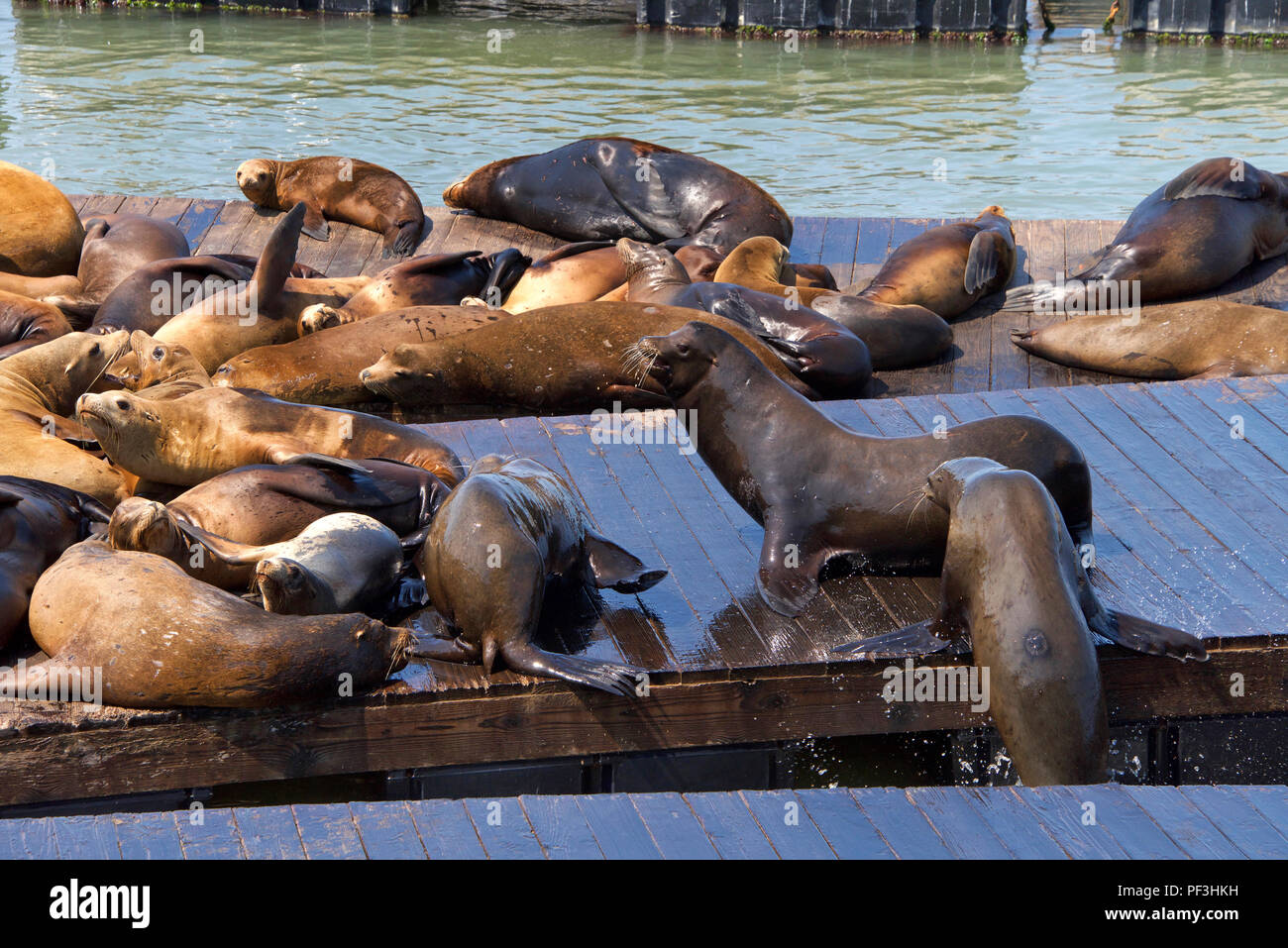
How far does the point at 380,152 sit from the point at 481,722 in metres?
12.8

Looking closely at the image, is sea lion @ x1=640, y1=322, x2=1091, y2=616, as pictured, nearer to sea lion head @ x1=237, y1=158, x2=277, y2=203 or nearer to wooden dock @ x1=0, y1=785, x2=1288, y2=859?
wooden dock @ x1=0, y1=785, x2=1288, y2=859

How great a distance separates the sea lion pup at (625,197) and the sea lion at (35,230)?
93.7 inches

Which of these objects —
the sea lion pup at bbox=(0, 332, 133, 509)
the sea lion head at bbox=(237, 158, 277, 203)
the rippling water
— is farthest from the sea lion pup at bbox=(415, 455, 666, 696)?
the rippling water

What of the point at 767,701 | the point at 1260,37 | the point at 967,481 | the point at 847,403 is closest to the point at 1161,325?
the point at 847,403

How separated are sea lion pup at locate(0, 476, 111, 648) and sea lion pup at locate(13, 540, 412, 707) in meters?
0.19

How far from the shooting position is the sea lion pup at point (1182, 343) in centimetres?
634

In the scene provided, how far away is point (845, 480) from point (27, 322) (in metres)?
4.48

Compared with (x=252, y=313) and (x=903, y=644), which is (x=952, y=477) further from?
(x=252, y=313)

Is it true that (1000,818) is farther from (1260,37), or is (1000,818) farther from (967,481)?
(1260,37)

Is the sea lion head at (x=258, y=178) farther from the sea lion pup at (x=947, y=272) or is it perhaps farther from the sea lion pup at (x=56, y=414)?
the sea lion pup at (x=947, y=272)

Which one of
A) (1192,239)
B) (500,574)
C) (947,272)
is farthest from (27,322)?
(1192,239)

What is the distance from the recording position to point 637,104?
17609mm

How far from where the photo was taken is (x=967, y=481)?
155 inches

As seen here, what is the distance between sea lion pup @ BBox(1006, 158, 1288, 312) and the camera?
23.7 ft
